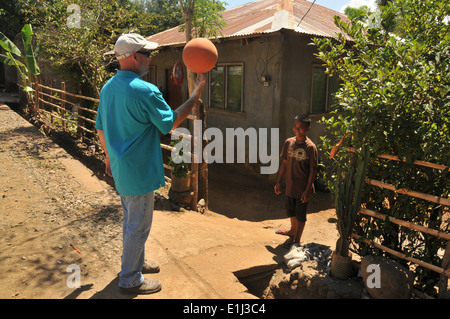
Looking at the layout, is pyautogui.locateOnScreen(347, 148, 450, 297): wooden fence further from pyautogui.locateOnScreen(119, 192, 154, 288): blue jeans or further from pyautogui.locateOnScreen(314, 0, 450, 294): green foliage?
pyautogui.locateOnScreen(119, 192, 154, 288): blue jeans

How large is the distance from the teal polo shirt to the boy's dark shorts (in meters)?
2.23

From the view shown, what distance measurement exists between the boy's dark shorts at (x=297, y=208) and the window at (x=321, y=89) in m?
4.67

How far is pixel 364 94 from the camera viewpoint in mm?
2988

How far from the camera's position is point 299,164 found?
4.33m

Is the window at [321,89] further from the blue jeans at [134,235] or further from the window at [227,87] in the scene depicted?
the blue jeans at [134,235]

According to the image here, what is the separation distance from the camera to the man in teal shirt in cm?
257

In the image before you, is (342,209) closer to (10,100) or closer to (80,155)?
(80,155)

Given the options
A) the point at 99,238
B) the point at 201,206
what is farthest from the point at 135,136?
the point at 201,206

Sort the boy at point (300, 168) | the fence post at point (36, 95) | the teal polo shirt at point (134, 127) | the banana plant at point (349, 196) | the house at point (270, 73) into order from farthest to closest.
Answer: the fence post at point (36, 95) < the house at point (270, 73) < the boy at point (300, 168) < the banana plant at point (349, 196) < the teal polo shirt at point (134, 127)

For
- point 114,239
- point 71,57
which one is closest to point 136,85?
point 114,239

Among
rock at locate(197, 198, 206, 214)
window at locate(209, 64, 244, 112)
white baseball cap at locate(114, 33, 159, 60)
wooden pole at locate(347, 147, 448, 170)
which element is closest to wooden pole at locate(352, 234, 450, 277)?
wooden pole at locate(347, 147, 448, 170)

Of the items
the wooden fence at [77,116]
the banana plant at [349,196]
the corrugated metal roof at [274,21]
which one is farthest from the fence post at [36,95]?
the banana plant at [349,196]

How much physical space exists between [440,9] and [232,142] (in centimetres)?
672

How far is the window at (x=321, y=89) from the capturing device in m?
8.57
